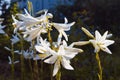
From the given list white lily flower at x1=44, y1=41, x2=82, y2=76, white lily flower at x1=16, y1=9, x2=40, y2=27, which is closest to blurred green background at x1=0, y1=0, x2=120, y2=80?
white lily flower at x1=16, y1=9, x2=40, y2=27

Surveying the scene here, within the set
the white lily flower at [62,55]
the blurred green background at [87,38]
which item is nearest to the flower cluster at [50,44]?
the white lily flower at [62,55]

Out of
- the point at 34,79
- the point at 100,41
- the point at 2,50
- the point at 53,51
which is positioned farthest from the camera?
the point at 2,50

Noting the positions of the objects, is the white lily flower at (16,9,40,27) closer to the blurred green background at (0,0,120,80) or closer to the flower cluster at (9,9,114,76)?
the flower cluster at (9,9,114,76)

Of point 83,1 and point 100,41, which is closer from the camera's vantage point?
point 100,41

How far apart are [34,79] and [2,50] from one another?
432cm

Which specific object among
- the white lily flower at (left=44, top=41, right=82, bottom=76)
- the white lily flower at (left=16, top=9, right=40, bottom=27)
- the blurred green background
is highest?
the white lily flower at (left=16, top=9, right=40, bottom=27)

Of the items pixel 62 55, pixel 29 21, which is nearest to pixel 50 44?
pixel 62 55

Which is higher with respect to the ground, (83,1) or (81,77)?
(81,77)

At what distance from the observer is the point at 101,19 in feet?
38.6

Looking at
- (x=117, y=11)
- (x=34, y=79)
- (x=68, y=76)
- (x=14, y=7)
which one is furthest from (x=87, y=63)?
(x=117, y=11)

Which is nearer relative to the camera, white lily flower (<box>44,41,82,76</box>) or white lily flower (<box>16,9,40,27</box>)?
white lily flower (<box>44,41,82,76</box>)

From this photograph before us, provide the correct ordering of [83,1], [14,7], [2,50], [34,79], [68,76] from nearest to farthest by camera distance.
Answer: [34,79] → [68,76] → [2,50] → [14,7] → [83,1]

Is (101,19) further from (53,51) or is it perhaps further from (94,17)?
(53,51)

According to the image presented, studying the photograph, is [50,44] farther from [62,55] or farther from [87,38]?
[87,38]
